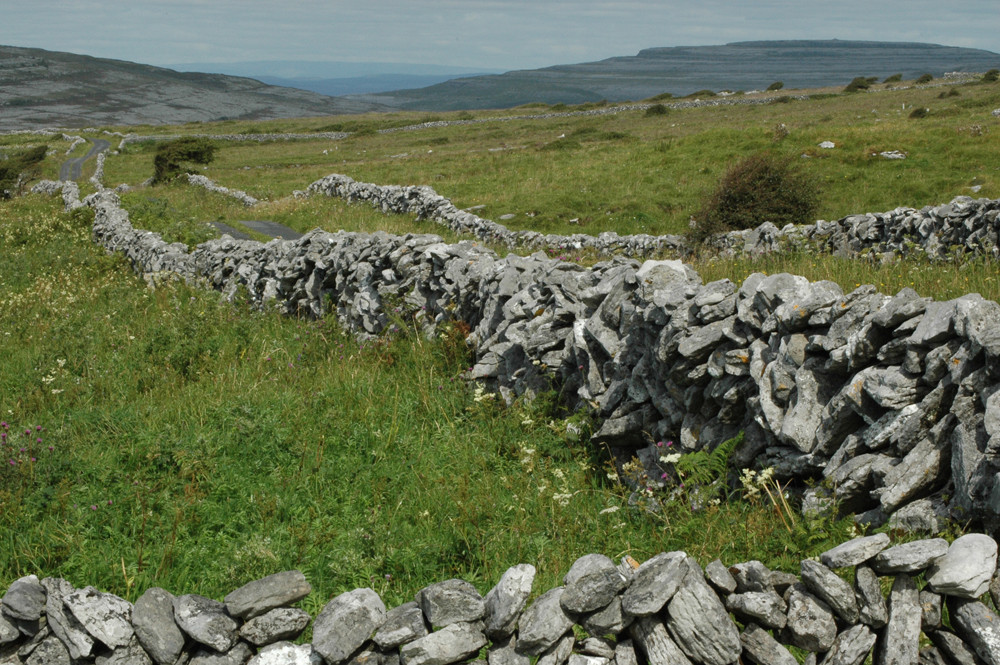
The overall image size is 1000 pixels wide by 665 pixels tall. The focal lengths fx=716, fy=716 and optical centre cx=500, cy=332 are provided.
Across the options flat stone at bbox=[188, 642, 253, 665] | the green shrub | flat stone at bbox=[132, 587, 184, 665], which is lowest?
flat stone at bbox=[188, 642, 253, 665]

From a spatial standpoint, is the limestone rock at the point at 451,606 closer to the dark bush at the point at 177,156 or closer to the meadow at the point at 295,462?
the meadow at the point at 295,462

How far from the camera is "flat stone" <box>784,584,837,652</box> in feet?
13.1

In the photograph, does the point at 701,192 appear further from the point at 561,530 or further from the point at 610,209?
the point at 561,530

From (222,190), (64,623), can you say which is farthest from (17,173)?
(64,623)

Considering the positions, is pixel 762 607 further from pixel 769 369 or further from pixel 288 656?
pixel 288 656

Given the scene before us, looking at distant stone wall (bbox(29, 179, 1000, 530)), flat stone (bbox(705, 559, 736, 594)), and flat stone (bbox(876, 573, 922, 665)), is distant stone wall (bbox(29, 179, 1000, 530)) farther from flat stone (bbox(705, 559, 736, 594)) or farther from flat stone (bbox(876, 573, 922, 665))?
flat stone (bbox(705, 559, 736, 594))

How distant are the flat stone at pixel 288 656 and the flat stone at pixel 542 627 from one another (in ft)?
4.09

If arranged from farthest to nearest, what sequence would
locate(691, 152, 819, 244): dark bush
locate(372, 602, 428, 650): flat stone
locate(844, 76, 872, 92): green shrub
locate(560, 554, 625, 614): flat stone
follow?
locate(844, 76, 872, 92): green shrub, locate(691, 152, 819, 244): dark bush, locate(372, 602, 428, 650): flat stone, locate(560, 554, 625, 614): flat stone

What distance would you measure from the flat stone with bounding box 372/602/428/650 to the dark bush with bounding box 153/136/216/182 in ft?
171

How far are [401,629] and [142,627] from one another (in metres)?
1.59

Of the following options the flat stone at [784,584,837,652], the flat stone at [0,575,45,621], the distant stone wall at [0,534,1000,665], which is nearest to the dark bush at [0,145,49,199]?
the flat stone at [0,575,45,621]

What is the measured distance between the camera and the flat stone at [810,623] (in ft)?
13.1

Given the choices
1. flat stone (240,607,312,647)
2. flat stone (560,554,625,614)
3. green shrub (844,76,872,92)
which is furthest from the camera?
green shrub (844,76,872,92)

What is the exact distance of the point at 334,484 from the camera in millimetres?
6895
